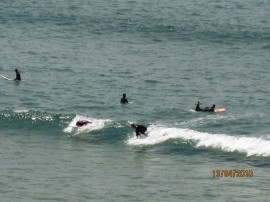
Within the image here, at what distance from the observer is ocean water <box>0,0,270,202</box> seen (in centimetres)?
5741

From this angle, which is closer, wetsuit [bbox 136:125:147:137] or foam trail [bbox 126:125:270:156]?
foam trail [bbox 126:125:270:156]

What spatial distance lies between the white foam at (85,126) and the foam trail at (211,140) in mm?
3983

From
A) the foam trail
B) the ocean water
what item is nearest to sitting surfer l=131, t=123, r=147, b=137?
the foam trail

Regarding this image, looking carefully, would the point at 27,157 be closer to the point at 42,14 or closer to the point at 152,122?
the point at 152,122

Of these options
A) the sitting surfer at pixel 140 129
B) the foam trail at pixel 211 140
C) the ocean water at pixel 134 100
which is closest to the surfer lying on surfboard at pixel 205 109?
the ocean water at pixel 134 100

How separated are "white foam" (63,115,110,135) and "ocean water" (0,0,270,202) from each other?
0.34 ft

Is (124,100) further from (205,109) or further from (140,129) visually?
(140,129)

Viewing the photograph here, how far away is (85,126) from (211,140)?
10.3 metres

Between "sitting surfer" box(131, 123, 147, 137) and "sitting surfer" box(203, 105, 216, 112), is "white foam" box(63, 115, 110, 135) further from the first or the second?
"sitting surfer" box(203, 105, 216, 112)

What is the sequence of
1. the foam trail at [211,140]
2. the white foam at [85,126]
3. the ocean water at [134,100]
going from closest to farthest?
the ocean water at [134,100], the foam trail at [211,140], the white foam at [85,126]

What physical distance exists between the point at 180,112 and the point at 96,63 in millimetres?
22112

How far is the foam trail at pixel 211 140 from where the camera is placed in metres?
64.4

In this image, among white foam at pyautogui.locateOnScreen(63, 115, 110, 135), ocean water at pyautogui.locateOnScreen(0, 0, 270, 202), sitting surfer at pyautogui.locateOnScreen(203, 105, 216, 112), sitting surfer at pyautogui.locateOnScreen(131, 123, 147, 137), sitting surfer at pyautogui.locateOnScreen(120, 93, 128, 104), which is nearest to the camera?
ocean water at pyautogui.locateOnScreen(0, 0, 270, 202)

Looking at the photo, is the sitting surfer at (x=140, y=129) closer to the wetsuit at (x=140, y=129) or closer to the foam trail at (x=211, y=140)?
the wetsuit at (x=140, y=129)
